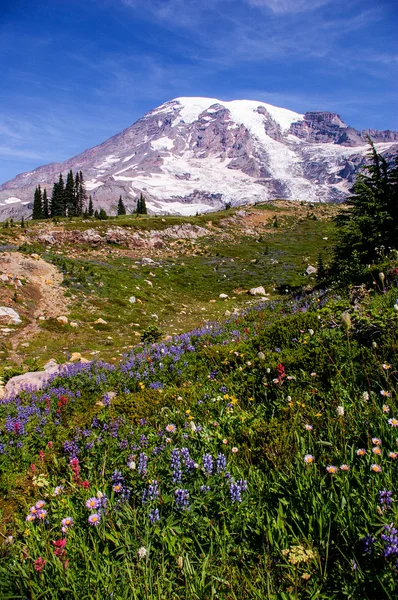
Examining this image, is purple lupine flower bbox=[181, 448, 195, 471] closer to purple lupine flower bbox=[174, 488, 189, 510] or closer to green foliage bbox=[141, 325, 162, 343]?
purple lupine flower bbox=[174, 488, 189, 510]

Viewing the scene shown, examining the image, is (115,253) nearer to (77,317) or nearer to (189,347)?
(77,317)

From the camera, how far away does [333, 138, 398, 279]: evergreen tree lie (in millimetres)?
16914

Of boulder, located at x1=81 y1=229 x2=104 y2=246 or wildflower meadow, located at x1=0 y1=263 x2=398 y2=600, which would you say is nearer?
wildflower meadow, located at x1=0 y1=263 x2=398 y2=600

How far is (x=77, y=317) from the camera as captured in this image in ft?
58.2

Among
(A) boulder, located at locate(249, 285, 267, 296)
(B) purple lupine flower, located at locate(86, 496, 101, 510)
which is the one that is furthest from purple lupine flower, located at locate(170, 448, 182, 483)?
(A) boulder, located at locate(249, 285, 267, 296)

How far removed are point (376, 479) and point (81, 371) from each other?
720cm

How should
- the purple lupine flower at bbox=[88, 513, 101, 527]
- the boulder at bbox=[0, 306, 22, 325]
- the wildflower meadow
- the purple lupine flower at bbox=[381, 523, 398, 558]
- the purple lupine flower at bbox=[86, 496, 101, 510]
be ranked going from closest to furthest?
1. the purple lupine flower at bbox=[381, 523, 398, 558]
2. the wildflower meadow
3. the purple lupine flower at bbox=[88, 513, 101, 527]
4. the purple lupine flower at bbox=[86, 496, 101, 510]
5. the boulder at bbox=[0, 306, 22, 325]

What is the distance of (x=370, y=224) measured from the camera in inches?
678

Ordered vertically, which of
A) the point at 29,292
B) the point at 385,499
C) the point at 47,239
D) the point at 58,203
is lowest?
the point at 29,292

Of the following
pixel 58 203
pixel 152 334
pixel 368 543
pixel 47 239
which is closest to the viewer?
pixel 368 543

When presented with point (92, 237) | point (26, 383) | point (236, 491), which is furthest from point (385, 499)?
point (92, 237)

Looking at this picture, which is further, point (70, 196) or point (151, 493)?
point (70, 196)

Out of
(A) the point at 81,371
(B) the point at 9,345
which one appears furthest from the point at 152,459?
(B) the point at 9,345

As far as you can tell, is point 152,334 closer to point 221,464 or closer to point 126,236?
point 221,464
